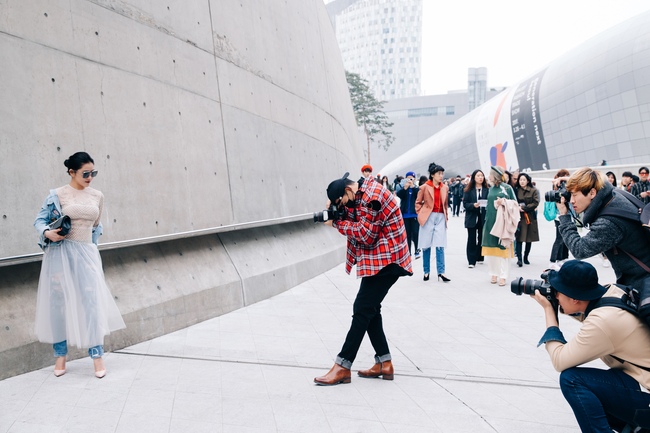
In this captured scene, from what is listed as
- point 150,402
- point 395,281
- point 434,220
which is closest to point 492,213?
point 434,220

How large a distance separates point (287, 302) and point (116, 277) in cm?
246

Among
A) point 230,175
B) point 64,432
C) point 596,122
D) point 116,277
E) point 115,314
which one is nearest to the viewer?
point 64,432

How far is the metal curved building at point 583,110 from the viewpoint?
1044 inches

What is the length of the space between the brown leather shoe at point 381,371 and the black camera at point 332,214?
1.27 m

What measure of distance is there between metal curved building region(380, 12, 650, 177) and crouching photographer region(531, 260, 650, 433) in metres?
27.7

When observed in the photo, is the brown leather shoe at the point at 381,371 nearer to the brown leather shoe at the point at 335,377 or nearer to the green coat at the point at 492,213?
the brown leather shoe at the point at 335,377

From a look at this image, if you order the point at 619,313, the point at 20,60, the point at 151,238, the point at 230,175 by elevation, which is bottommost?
the point at 619,313

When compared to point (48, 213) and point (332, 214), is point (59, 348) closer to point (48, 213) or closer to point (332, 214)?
point (48, 213)

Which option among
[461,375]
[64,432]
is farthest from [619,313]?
[64,432]

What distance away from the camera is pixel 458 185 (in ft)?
81.1

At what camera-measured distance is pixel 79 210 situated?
411cm

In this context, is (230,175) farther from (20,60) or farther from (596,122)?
(596,122)

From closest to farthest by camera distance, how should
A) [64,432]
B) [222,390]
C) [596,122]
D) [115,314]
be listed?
[64,432]
[222,390]
[115,314]
[596,122]

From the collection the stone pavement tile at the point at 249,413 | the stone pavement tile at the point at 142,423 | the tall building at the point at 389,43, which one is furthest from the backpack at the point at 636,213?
the tall building at the point at 389,43
